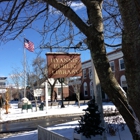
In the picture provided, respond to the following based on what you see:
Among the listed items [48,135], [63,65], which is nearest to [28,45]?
[63,65]

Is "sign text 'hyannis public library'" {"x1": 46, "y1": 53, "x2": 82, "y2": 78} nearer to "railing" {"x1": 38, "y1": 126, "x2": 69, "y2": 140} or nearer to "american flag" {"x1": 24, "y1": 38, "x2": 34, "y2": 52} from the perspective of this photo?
"railing" {"x1": 38, "y1": 126, "x2": 69, "y2": 140}

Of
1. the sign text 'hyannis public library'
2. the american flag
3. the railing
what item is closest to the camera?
the railing

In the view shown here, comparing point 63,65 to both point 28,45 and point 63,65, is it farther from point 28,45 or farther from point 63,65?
point 28,45

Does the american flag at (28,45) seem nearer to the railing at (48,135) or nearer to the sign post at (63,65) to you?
the railing at (48,135)

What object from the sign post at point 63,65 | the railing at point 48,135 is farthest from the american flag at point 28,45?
the sign post at point 63,65

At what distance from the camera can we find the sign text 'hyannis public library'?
20.0ft

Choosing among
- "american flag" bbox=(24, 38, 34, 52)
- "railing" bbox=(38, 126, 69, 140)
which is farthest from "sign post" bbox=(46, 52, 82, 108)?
"american flag" bbox=(24, 38, 34, 52)

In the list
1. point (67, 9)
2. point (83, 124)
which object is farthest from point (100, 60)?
point (83, 124)

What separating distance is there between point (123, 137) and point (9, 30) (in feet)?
15.8

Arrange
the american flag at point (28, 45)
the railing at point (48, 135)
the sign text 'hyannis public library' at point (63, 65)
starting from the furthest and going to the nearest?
the american flag at point (28, 45) → the sign text 'hyannis public library' at point (63, 65) → the railing at point (48, 135)

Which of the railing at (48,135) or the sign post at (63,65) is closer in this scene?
the railing at (48,135)

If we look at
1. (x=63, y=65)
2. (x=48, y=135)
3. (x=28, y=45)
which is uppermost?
(x=28, y=45)

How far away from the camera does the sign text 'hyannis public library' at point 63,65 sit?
20.0ft

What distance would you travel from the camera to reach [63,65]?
630 centimetres
